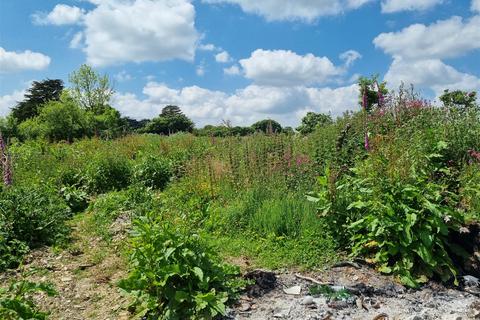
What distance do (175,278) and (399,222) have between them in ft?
7.80

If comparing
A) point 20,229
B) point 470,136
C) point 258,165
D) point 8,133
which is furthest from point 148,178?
point 8,133

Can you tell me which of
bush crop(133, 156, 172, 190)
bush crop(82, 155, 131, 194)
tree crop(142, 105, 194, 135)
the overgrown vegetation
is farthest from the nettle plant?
tree crop(142, 105, 194, 135)

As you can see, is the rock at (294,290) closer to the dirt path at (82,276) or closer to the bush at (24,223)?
the dirt path at (82,276)

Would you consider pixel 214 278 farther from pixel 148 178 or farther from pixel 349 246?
pixel 148 178

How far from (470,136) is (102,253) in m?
5.59

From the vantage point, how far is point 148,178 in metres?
9.58

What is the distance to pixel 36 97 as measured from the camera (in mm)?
53406

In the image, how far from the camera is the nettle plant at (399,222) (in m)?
4.49

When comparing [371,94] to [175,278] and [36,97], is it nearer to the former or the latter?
[175,278]

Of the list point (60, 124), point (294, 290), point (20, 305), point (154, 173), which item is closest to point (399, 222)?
point (294, 290)

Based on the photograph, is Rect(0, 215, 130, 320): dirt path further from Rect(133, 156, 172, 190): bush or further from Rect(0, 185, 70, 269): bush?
Rect(133, 156, 172, 190): bush

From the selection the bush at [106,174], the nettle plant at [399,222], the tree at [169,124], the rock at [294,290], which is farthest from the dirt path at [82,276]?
the tree at [169,124]

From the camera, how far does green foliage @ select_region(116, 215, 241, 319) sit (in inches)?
141

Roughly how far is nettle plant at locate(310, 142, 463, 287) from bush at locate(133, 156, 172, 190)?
17.0 ft
